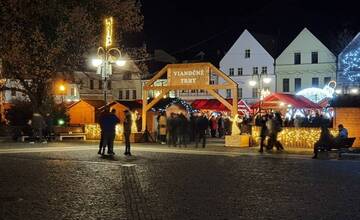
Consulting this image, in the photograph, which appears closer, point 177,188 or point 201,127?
point 177,188

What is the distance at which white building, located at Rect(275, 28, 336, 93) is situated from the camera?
62062 millimetres

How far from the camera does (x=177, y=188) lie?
12.7 metres

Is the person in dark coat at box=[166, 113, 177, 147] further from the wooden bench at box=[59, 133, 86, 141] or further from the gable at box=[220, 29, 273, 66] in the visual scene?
the gable at box=[220, 29, 273, 66]

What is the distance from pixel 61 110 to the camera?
41.0 m

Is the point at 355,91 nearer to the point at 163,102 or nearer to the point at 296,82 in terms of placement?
the point at 163,102

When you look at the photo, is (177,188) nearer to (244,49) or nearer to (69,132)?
(69,132)

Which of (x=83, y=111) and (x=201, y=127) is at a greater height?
(x=83, y=111)

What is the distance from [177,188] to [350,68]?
17365 millimetres

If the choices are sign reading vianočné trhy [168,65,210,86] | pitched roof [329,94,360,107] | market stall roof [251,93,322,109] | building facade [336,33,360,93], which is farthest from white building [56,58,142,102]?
pitched roof [329,94,360,107]

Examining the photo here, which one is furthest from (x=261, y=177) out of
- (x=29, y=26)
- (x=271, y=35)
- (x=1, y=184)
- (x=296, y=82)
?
(x=271, y=35)

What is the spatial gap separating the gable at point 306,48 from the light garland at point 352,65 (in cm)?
3445

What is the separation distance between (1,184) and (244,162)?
856cm

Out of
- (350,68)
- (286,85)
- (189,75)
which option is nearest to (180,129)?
(189,75)

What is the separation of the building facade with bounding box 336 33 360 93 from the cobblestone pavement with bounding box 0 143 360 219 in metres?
8.45
